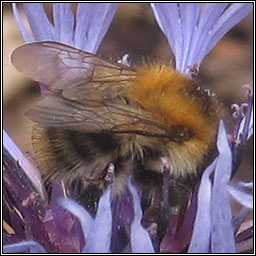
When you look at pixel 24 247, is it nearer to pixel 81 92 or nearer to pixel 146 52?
pixel 81 92

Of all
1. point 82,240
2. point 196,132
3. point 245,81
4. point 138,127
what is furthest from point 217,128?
point 245,81

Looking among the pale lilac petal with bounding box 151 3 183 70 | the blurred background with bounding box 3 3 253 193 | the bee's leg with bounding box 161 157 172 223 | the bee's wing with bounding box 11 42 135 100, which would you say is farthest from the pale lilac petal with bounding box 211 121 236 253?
the blurred background with bounding box 3 3 253 193

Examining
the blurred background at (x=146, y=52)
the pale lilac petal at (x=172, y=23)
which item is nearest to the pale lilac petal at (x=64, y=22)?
the pale lilac petal at (x=172, y=23)

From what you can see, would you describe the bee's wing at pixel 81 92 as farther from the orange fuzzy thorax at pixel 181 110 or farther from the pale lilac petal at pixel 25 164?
the pale lilac petal at pixel 25 164

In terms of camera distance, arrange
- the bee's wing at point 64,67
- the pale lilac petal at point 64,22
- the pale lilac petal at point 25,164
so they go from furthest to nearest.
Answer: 1. the pale lilac petal at point 64,22
2. the pale lilac petal at point 25,164
3. the bee's wing at point 64,67

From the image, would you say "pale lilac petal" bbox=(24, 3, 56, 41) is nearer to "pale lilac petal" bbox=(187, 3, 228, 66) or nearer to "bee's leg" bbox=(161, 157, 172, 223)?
"pale lilac petal" bbox=(187, 3, 228, 66)

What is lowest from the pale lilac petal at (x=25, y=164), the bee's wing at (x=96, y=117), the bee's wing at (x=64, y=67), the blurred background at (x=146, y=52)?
the pale lilac petal at (x=25, y=164)
